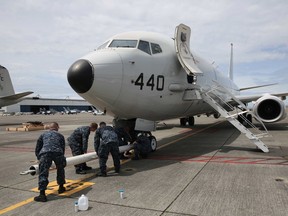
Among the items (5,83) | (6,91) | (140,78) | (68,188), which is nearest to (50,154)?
(68,188)

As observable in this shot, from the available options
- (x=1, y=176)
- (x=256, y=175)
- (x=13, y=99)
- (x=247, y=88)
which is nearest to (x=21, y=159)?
(x=1, y=176)

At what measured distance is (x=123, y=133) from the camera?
916 cm

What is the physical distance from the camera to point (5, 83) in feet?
106

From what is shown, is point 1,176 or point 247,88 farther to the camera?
point 247,88

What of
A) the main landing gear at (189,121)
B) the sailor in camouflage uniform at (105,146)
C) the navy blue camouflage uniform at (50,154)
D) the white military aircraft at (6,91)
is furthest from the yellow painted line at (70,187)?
the white military aircraft at (6,91)

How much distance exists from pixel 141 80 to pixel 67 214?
503 centimetres

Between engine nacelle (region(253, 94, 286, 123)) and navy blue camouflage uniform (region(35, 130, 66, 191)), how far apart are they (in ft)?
45.5

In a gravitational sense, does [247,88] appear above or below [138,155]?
above

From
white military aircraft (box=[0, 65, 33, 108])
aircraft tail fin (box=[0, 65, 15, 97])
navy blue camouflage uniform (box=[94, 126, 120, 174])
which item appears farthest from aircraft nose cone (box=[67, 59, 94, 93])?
aircraft tail fin (box=[0, 65, 15, 97])

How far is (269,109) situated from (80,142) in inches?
545

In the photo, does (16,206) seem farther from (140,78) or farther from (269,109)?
(269,109)

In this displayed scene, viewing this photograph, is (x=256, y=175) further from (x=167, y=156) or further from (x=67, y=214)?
(x=67, y=214)

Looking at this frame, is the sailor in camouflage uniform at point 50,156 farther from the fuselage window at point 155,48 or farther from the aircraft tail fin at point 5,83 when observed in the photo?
the aircraft tail fin at point 5,83

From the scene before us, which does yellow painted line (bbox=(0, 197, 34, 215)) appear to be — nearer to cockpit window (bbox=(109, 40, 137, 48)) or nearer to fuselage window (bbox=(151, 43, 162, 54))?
cockpit window (bbox=(109, 40, 137, 48))
